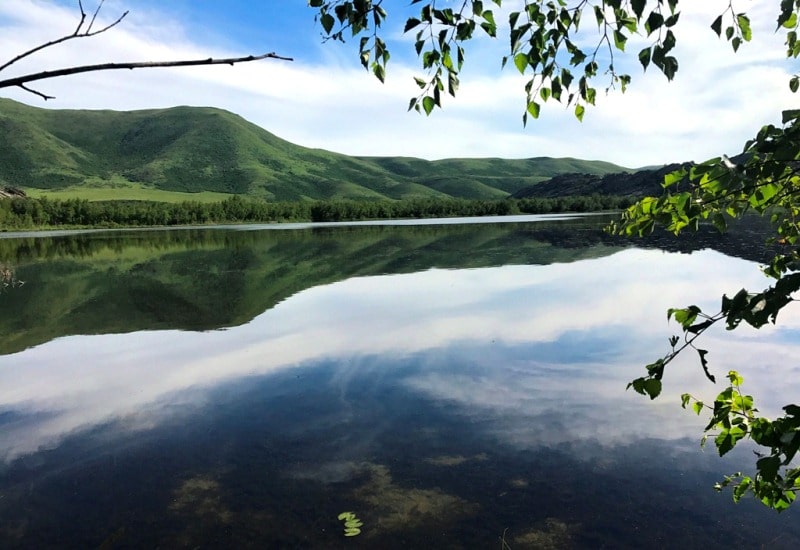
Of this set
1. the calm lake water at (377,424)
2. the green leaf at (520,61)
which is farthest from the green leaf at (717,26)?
the calm lake water at (377,424)

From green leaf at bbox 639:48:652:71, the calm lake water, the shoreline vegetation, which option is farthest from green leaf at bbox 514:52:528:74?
the shoreline vegetation

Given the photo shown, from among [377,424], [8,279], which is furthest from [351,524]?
[8,279]

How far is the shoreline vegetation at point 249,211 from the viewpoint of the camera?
521 feet

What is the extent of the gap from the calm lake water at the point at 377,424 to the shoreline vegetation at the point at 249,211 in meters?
151

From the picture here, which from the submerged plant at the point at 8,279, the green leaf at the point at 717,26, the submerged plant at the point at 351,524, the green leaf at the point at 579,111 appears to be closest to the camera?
the green leaf at the point at 717,26

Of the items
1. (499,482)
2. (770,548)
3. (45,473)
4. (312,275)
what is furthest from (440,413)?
(312,275)

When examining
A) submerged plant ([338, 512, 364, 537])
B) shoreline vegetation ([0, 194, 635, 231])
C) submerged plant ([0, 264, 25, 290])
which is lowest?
submerged plant ([0, 264, 25, 290])

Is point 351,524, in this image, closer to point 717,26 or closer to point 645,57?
point 645,57

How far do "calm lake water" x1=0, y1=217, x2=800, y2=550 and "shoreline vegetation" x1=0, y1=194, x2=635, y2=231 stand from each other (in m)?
151

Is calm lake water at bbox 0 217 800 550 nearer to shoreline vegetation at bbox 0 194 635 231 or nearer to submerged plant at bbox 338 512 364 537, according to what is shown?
submerged plant at bbox 338 512 364 537

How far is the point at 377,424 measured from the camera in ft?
38.1

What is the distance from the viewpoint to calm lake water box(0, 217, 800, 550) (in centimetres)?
789

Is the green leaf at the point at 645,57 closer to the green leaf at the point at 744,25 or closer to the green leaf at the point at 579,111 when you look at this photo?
the green leaf at the point at 744,25

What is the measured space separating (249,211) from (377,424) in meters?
181
